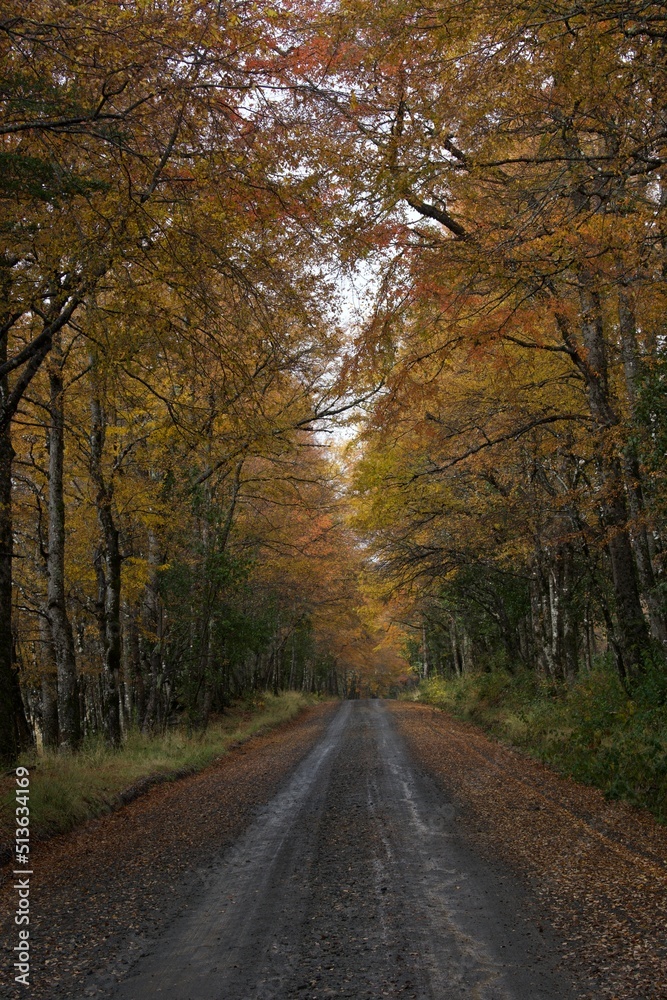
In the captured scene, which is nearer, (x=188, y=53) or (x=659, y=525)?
(x=188, y=53)

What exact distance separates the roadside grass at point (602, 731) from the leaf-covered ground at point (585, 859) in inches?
10.3

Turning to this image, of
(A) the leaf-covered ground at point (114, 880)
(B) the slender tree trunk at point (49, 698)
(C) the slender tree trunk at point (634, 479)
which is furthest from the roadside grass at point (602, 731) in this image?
(B) the slender tree trunk at point (49, 698)

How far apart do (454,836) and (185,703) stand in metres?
14.1

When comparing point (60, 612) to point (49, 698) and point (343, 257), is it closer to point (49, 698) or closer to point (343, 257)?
point (49, 698)

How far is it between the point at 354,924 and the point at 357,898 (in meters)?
0.46

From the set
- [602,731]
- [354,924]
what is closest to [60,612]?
[354,924]

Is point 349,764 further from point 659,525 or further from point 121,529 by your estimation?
point 121,529

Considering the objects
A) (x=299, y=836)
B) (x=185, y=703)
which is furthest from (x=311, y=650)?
(x=299, y=836)

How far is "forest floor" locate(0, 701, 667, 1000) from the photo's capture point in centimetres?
344

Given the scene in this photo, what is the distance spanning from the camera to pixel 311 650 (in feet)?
135

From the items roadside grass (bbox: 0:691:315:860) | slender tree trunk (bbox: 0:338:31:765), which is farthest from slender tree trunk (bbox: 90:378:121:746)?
slender tree trunk (bbox: 0:338:31:765)

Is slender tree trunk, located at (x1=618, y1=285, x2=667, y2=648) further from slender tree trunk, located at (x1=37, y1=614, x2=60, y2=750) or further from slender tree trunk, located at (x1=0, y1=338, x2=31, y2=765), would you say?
slender tree trunk, located at (x1=37, y1=614, x2=60, y2=750)

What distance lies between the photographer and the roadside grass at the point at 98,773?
22.2ft

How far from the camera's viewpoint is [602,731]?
914 cm
